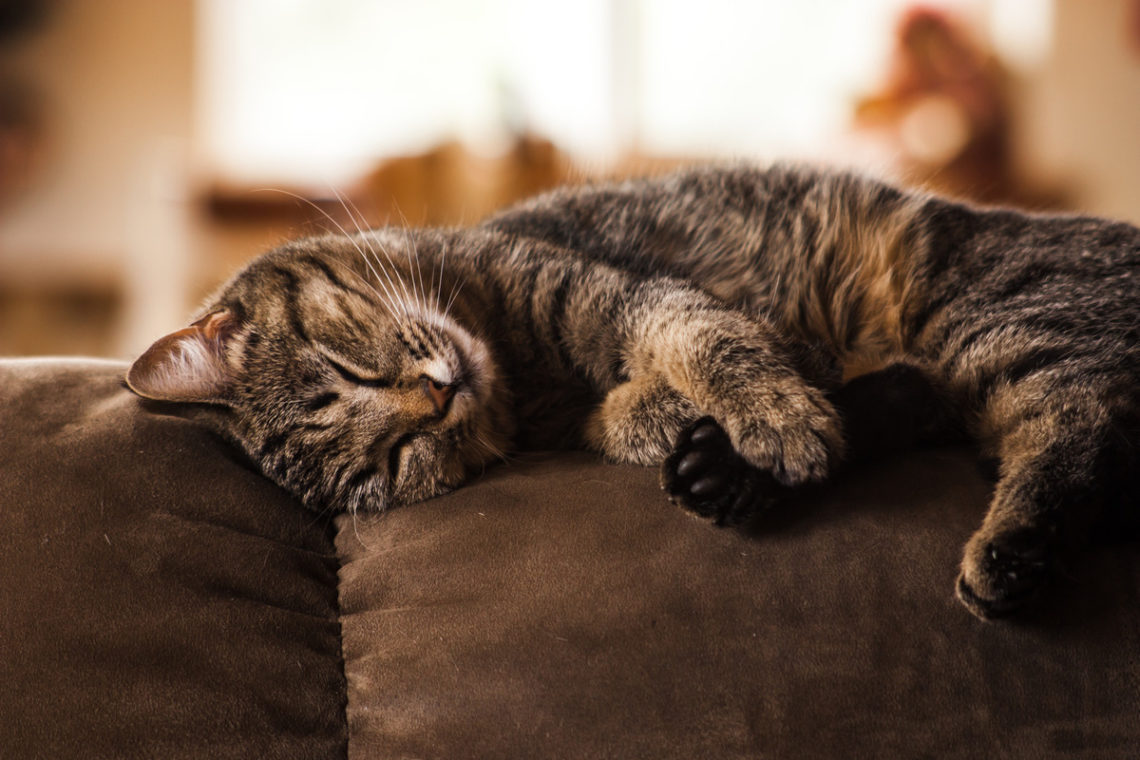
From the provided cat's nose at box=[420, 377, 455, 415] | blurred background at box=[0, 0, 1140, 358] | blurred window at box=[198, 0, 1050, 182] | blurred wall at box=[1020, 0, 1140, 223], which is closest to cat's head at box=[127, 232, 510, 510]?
cat's nose at box=[420, 377, 455, 415]

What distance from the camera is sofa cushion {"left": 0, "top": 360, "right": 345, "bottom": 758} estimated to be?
770mm

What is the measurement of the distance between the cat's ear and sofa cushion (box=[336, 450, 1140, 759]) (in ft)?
1.14

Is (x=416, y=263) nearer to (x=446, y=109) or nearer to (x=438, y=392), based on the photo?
(x=438, y=392)

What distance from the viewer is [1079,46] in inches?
173

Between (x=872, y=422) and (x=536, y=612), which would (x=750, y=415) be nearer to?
(x=872, y=422)

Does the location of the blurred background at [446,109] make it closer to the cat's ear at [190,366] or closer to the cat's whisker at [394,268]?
the cat's whisker at [394,268]

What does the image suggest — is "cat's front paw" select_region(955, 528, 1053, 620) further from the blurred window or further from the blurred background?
the blurred window

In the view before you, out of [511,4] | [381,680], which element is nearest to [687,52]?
[511,4]

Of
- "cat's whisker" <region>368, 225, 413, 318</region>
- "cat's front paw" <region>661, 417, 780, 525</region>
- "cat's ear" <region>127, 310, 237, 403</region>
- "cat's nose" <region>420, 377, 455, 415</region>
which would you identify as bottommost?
"cat's front paw" <region>661, 417, 780, 525</region>

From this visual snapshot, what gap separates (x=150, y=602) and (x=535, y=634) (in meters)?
0.36

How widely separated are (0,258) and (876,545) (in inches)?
199

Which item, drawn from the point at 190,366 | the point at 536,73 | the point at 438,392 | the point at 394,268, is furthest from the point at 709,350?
the point at 536,73

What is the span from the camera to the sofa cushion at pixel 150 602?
77cm

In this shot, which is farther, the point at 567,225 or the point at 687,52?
the point at 687,52
